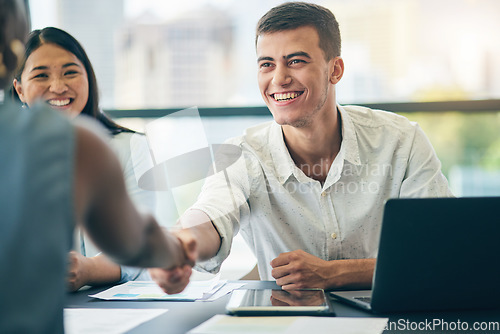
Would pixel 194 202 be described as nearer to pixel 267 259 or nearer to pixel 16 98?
pixel 267 259

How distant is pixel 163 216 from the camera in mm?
1870

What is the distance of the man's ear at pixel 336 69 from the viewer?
1955 mm

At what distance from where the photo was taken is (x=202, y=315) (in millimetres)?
1104

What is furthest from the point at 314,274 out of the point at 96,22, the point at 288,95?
the point at 96,22

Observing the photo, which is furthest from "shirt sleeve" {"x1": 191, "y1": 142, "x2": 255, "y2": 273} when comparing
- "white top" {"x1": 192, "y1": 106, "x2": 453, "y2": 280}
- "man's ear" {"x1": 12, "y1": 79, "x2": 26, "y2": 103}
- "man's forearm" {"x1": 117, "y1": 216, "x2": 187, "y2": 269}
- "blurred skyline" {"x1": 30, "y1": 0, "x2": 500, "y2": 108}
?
"blurred skyline" {"x1": 30, "y1": 0, "x2": 500, "y2": 108}

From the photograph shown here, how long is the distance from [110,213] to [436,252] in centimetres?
65

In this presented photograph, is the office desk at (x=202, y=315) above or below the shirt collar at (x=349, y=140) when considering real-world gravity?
below

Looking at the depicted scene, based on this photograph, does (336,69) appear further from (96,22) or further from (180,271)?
(96,22)

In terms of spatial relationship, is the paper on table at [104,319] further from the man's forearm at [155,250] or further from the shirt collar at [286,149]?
the shirt collar at [286,149]

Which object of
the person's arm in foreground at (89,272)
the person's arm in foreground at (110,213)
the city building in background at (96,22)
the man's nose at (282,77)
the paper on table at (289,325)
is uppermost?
the city building in background at (96,22)

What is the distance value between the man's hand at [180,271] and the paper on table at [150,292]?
0.16m

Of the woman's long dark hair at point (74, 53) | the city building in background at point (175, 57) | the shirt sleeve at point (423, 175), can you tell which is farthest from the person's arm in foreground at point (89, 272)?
the city building in background at point (175, 57)

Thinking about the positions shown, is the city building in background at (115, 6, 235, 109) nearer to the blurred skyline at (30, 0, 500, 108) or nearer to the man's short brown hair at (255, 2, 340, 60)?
the blurred skyline at (30, 0, 500, 108)

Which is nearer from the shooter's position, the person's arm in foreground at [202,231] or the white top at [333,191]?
the person's arm in foreground at [202,231]
